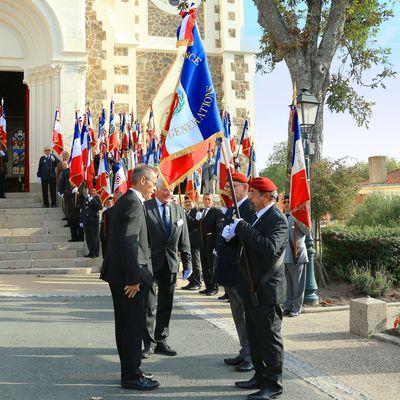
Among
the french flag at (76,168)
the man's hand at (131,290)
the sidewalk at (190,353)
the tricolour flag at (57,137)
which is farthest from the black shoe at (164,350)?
the tricolour flag at (57,137)

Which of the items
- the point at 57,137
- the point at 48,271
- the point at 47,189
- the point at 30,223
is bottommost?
the point at 48,271

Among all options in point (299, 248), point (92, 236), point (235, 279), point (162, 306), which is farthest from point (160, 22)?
point (235, 279)

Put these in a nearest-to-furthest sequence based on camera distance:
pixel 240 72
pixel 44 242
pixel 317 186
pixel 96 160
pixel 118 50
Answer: pixel 317 186 → pixel 44 242 → pixel 96 160 → pixel 118 50 → pixel 240 72

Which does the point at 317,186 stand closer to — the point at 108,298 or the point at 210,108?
the point at 108,298

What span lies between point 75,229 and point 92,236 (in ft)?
3.26

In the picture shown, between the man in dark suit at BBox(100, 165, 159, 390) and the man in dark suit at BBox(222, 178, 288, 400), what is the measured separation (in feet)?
2.59

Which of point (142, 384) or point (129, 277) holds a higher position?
point (129, 277)

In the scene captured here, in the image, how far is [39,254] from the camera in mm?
13016

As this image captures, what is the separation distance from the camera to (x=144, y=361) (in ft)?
17.4

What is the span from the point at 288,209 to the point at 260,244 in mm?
4425

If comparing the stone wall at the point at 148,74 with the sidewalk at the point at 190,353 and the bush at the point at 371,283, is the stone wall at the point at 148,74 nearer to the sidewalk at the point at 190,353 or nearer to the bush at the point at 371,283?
the sidewalk at the point at 190,353

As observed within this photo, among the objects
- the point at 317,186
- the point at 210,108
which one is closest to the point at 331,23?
the point at 317,186

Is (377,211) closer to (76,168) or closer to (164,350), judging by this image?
(76,168)

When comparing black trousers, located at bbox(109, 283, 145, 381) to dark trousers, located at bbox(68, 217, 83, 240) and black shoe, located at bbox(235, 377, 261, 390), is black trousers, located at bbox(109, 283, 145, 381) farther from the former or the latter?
Answer: dark trousers, located at bbox(68, 217, 83, 240)
